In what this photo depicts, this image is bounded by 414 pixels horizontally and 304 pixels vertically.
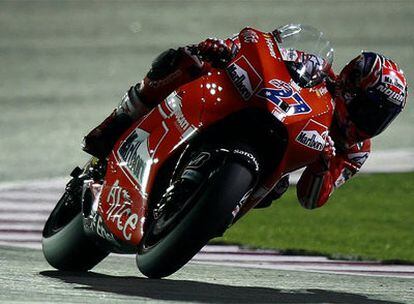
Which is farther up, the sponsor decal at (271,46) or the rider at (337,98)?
the sponsor decal at (271,46)

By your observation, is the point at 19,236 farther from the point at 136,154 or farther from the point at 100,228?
the point at 136,154

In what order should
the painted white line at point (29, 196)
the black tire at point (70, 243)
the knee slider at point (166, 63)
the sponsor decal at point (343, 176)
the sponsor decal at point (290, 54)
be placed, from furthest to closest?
the painted white line at point (29, 196), the black tire at point (70, 243), the sponsor decal at point (343, 176), the knee slider at point (166, 63), the sponsor decal at point (290, 54)

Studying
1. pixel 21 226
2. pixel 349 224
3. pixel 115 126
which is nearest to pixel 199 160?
pixel 115 126

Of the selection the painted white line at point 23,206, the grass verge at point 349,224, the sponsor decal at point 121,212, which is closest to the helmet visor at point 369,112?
the sponsor decal at point 121,212

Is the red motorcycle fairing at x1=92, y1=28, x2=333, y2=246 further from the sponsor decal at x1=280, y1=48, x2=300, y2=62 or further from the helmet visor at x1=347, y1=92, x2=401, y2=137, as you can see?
the helmet visor at x1=347, y1=92, x2=401, y2=137

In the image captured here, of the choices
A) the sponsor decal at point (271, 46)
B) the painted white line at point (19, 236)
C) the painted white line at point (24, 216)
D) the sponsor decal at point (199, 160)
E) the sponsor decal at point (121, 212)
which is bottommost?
the painted white line at point (24, 216)

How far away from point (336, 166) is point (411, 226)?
12.7 feet

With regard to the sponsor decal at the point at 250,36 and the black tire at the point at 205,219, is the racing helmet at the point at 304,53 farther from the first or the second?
the black tire at the point at 205,219

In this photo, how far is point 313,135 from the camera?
290 inches

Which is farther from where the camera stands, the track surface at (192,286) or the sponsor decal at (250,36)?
the sponsor decal at (250,36)

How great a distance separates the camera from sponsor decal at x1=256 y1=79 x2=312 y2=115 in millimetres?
7324

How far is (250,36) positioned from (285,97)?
1.46 feet

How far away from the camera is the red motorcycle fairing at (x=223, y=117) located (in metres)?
7.34

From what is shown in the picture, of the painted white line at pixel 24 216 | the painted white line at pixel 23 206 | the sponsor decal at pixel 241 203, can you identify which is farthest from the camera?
the painted white line at pixel 23 206
